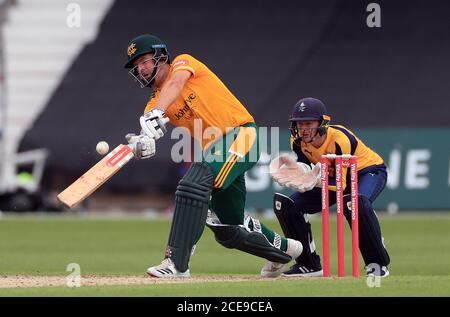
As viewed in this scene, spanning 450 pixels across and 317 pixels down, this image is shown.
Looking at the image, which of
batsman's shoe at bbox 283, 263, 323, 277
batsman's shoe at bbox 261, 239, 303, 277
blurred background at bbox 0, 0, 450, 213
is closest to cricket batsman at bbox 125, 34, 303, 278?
batsman's shoe at bbox 261, 239, 303, 277

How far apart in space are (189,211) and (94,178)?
0.68 meters

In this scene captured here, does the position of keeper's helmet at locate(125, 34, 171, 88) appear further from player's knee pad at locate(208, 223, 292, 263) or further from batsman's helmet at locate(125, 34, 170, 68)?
player's knee pad at locate(208, 223, 292, 263)

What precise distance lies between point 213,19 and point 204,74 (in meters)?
15.8

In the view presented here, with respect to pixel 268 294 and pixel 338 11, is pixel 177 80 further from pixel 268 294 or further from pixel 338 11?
pixel 338 11

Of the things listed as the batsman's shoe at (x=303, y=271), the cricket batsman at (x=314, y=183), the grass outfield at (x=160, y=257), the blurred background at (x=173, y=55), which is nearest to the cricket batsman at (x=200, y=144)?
the grass outfield at (x=160, y=257)

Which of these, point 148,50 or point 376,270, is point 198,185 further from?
point 376,270

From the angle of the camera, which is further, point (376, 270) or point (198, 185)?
point (376, 270)

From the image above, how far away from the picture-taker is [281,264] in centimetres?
878

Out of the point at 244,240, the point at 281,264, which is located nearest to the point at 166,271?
the point at 244,240

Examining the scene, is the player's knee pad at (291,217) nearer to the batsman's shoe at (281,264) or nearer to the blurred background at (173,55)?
the batsman's shoe at (281,264)

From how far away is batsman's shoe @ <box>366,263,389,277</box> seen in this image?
870 centimetres

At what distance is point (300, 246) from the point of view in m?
8.84

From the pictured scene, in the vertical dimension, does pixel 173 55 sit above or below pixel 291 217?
above

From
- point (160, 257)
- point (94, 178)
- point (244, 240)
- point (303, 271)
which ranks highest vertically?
point (94, 178)
